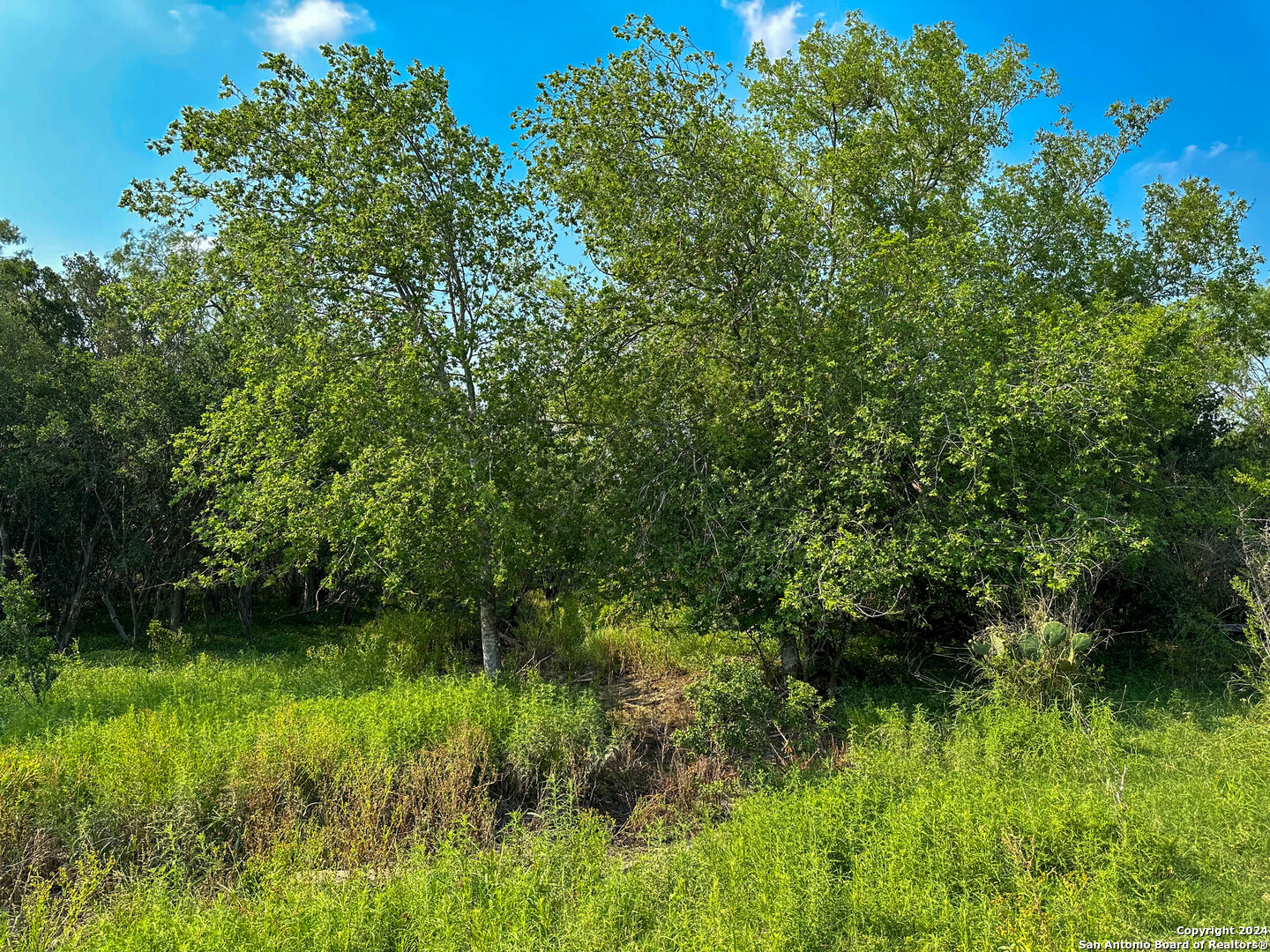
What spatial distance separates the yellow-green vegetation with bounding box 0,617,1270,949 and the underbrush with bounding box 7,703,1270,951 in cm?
2

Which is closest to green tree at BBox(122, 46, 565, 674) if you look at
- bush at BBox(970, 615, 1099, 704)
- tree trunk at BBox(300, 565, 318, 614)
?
bush at BBox(970, 615, 1099, 704)

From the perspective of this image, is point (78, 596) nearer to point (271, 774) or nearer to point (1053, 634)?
point (271, 774)

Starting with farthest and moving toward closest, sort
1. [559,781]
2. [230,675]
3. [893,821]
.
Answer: [230,675] < [559,781] < [893,821]

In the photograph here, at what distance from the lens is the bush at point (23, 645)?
7684 mm

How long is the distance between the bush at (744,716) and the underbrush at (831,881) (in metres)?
1.33

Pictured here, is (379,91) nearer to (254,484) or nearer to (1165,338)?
(254,484)

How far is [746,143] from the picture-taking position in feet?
30.1

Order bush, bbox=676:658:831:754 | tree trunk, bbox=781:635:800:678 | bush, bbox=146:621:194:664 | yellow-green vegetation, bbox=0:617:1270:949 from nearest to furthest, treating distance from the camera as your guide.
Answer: yellow-green vegetation, bbox=0:617:1270:949 → bush, bbox=676:658:831:754 → tree trunk, bbox=781:635:800:678 → bush, bbox=146:621:194:664

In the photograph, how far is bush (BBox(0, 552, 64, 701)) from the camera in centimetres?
768

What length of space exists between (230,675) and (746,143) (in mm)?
9960

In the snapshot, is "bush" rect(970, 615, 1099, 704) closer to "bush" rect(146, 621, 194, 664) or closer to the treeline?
the treeline

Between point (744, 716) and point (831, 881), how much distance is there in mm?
2798

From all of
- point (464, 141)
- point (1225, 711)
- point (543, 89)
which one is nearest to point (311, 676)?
point (464, 141)

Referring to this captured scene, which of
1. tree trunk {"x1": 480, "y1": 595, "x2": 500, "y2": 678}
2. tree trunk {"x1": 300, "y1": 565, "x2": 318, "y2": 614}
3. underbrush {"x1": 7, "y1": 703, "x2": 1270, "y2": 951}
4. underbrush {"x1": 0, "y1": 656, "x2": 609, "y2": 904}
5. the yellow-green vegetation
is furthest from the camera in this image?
tree trunk {"x1": 300, "y1": 565, "x2": 318, "y2": 614}
